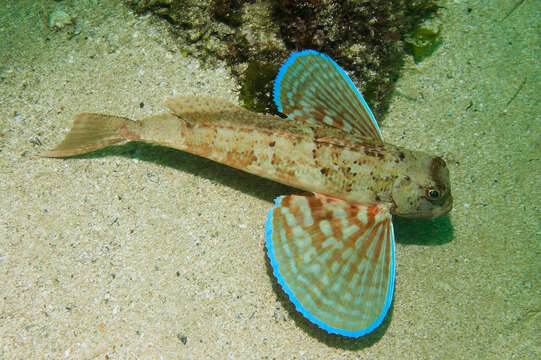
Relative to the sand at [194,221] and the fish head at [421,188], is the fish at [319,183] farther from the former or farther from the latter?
the sand at [194,221]

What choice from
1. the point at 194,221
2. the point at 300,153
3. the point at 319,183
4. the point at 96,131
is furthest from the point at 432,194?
the point at 96,131

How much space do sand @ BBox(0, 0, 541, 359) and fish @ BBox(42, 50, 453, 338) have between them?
1.14 feet

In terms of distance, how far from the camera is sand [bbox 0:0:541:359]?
2506 millimetres

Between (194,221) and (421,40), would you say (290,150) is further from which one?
(421,40)

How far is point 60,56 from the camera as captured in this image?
11.4 feet

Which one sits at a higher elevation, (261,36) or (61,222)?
(261,36)

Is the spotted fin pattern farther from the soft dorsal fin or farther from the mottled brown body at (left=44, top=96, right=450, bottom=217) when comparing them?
the soft dorsal fin

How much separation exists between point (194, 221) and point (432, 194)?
6.51ft

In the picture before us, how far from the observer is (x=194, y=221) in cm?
292

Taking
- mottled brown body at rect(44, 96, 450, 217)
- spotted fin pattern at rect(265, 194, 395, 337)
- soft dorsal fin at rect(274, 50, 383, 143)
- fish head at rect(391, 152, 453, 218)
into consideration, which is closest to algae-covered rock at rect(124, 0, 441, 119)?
soft dorsal fin at rect(274, 50, 383, 143)

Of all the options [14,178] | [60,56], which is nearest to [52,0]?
[60,56]

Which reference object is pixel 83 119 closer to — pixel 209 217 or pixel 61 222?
pixel 61 222

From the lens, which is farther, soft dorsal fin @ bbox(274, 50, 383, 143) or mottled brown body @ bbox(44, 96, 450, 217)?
soft dorsal fin @ bbox(274, 50, 383, 143)

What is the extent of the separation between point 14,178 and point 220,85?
6.61 feet
